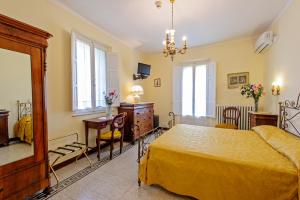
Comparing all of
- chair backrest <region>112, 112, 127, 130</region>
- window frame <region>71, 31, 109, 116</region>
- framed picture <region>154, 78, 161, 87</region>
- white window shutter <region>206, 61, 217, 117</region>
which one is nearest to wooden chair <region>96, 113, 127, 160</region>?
chair backrest <region>112, 112, 127, 130</region>

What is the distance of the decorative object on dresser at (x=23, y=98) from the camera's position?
160cm

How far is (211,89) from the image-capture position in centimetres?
471

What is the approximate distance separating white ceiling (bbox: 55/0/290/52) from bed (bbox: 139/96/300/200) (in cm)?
191

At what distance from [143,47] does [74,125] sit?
Answer: 3.20 m

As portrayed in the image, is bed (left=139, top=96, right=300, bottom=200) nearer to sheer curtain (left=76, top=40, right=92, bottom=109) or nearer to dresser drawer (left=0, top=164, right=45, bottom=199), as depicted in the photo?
dresser drawer (left=0, top=164, right=45, bottom=199)

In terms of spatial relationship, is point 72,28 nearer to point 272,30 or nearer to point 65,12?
point 65,12

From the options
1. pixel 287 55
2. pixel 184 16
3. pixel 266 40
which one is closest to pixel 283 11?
pixel 266 40

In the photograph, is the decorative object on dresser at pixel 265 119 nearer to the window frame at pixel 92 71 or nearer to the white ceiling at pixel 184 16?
the white ceiling at pixel 184 16

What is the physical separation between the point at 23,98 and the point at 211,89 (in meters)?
4.38

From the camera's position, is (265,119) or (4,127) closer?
(4,127)

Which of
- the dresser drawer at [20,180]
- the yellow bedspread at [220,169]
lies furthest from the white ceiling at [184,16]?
the dresser drawer at [20,180]

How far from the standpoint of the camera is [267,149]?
193 cm

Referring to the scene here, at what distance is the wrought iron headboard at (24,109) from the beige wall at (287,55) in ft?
12.0

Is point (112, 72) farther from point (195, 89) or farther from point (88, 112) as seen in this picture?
point (195, 89)
